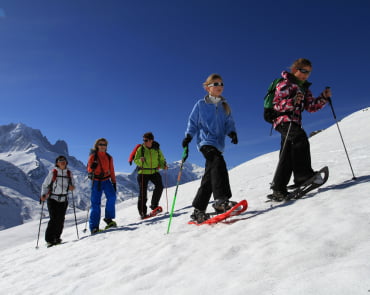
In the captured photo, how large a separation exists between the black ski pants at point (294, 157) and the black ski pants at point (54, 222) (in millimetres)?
5413

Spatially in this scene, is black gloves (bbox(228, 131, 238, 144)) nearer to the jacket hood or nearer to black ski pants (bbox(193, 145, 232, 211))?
black ski pants (bbox(193, 145, 232, 211))

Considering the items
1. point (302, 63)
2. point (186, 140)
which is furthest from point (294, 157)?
point (186, 140)

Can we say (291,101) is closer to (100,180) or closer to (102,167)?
(102,167)

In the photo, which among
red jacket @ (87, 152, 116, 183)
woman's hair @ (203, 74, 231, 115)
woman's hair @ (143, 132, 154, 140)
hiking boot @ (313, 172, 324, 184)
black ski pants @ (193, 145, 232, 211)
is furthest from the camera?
woman's hair @ (143, 132, 154, 140)

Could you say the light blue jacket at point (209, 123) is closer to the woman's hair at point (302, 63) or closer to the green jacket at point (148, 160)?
the woman's hair at point (302, 63)

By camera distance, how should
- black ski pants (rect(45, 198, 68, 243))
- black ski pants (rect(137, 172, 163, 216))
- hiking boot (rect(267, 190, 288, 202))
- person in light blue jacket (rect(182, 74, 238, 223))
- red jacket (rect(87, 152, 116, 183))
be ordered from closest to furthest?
hiking boot (rect(267, 190, 288, 202))
person in light blue jacket (rect(182, 74, 238, 223))
black ski pants (rect(45, 198, 68, 243))
red jacket (rect(87, 152, 116, 183))
black ski pants (rect(137, 172, 163, 216))

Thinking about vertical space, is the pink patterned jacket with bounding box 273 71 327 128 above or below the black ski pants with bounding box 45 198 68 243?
above

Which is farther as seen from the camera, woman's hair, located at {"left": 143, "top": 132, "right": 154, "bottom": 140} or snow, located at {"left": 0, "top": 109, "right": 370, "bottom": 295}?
woman's hair, located at {"left": 143, "top": 132, "right": 154, "bottom": 140}

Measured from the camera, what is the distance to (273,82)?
450cm

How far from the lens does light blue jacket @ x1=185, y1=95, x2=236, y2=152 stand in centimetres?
458

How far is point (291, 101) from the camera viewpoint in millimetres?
4195

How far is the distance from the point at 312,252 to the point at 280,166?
2405 mm

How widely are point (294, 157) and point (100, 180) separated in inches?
198

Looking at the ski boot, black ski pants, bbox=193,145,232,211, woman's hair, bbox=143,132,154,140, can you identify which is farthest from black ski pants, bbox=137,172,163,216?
the ski boot
